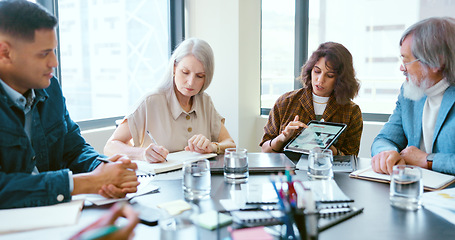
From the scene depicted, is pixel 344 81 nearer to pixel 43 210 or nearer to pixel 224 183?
pixel 224 183

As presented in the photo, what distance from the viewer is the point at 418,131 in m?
1.96

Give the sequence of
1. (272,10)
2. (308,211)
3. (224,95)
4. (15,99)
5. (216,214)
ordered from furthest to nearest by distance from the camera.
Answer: (272,10) → (224,95) → (15,99) → (216,214) → (308,211)

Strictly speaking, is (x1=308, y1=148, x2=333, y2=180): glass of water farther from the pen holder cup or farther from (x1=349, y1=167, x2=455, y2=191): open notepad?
the pen holder cup

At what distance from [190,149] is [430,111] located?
121 cm

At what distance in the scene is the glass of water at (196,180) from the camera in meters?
1.28

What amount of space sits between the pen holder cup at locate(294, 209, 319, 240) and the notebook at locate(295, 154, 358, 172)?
88cm

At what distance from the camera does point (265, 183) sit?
1403 millimetres

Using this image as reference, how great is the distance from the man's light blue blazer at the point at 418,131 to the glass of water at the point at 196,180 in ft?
3.25

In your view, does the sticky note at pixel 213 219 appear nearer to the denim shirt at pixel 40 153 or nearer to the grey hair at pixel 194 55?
the denim shirt at pixel 40 153

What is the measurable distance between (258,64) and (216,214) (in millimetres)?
3095

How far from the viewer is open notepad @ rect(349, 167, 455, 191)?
4.61ft

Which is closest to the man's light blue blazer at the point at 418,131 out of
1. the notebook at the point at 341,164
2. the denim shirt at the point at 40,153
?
the notebook at the point at 341,164

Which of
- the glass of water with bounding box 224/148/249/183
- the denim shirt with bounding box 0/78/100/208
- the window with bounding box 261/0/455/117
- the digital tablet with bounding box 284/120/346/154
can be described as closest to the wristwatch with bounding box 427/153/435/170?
the digital tablet with bounding box 284/120/346/154

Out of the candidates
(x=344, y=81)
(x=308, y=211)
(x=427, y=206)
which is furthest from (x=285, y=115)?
(x=308, y=211)
